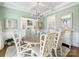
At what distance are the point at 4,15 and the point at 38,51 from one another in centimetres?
121

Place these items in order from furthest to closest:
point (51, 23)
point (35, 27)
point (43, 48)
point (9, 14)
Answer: point (51, 23) → point (35, 27) → point (9, 14) → point (43, 48)

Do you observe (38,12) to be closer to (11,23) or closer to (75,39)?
(11,23)

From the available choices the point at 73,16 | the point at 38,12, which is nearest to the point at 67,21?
the point at 73,16

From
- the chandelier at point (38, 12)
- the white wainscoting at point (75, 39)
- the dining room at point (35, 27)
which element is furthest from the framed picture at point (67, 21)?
the chandelier at point (38, 12)

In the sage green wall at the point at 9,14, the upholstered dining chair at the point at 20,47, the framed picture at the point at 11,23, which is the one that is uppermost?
the sage green wall at the point at 9,14

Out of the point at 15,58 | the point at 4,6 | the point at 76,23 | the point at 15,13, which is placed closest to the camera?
the point at 15,58

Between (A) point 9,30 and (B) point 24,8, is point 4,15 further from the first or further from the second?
(B) point 24,8

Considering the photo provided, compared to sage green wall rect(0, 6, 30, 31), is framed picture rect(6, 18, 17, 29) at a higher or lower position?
lower

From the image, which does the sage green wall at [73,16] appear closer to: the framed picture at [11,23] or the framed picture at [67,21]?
the framed picture at [67,21]

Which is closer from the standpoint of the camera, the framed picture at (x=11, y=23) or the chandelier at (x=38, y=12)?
the framed picture at (x=11, y=23)

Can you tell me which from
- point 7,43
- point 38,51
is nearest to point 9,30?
point 7,43

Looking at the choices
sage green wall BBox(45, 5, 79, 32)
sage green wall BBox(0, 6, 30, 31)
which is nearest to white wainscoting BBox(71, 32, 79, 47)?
sage green wall BBox(45, 5, 79, 32)

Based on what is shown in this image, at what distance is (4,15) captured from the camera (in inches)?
79.3

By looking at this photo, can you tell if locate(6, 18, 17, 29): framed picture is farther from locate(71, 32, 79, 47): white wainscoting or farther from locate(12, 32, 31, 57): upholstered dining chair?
locate(71, 32, 79, 47): white wainscoting
